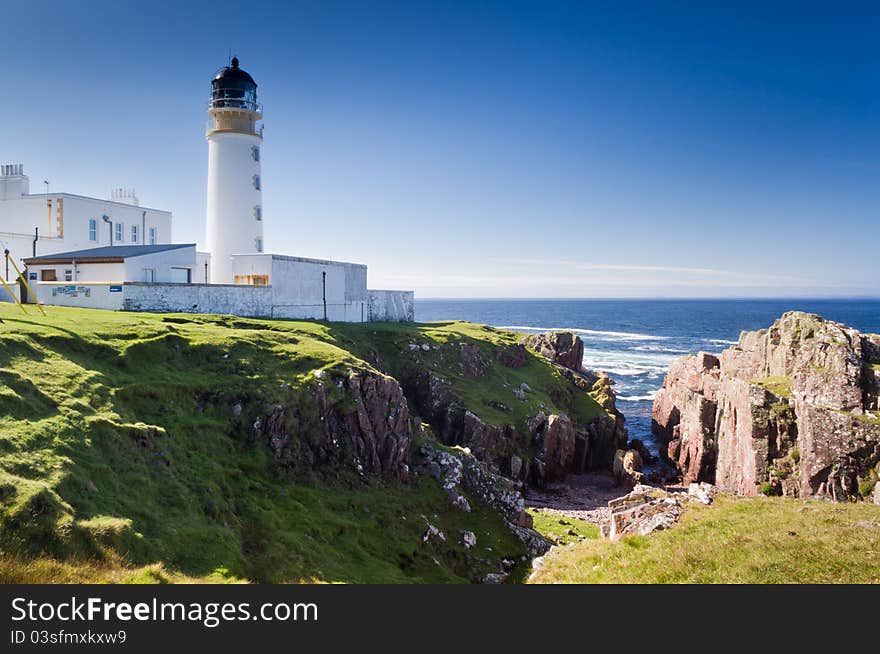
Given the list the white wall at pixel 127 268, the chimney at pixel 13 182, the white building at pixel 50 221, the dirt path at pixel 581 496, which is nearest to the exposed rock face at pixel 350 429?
the dirt path at pixel 581 496

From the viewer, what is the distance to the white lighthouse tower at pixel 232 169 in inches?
2194

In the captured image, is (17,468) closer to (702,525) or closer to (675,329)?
(702,525)

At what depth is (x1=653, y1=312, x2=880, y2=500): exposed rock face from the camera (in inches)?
1297

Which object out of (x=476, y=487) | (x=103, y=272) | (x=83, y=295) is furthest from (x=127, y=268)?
(x=476, y=487)

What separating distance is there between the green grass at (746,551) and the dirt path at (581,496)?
2266cm

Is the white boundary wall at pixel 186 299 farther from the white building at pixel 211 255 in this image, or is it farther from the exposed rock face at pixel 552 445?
the exposed rock face at pixel 552 445

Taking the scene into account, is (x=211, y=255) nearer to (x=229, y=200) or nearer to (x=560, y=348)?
(x=229, y=200)

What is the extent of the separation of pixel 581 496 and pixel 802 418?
58.6 ft

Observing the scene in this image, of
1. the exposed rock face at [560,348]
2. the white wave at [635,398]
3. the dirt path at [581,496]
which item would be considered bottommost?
the dirt path at [581,496]

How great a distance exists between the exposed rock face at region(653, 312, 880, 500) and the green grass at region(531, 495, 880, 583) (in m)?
17.0

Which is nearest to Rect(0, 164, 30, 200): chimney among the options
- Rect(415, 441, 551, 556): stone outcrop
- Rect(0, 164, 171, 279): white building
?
Rect(0, 164, 171, 279): white building

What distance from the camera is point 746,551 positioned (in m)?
14.7

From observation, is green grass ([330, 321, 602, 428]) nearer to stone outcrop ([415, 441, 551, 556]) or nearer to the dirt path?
the dirt path

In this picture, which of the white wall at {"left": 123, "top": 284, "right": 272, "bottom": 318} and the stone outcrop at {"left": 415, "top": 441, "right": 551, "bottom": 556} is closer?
the stone outcrop at {"left": 415, "top": 441, "right": 551, "bottom": 556}
